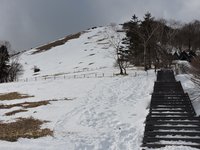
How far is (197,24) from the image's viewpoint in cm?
10662

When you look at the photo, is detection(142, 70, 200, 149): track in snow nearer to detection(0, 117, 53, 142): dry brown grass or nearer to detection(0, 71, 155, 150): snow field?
detection(0, 71, 155, 150): snow field

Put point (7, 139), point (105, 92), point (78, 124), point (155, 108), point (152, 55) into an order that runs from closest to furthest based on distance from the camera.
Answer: point (7, 139) → point (78, 124) → point (155, 108) → point (105, 92) → point (152, 55)

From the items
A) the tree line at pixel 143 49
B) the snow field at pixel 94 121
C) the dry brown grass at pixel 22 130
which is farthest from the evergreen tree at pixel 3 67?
the dry brown grass at pixel 22 130

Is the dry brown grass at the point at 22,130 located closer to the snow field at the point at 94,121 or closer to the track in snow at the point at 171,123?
the snow field at the point at 94,121

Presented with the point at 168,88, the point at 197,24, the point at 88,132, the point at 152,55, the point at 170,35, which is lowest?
the point at 88,132

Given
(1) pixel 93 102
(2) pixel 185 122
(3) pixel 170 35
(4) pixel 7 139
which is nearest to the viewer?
(4) pixel 7 139

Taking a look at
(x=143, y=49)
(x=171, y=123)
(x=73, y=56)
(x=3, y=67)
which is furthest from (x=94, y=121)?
(x=73, y=56)

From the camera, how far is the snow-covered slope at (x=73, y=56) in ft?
283

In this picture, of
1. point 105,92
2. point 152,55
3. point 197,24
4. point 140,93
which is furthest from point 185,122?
point 197,24

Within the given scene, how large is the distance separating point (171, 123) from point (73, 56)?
3556 inches

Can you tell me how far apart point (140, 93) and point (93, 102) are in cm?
499

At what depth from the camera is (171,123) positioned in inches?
607

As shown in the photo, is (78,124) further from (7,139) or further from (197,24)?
(197,24)

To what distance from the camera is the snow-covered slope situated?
86350 millimetres
